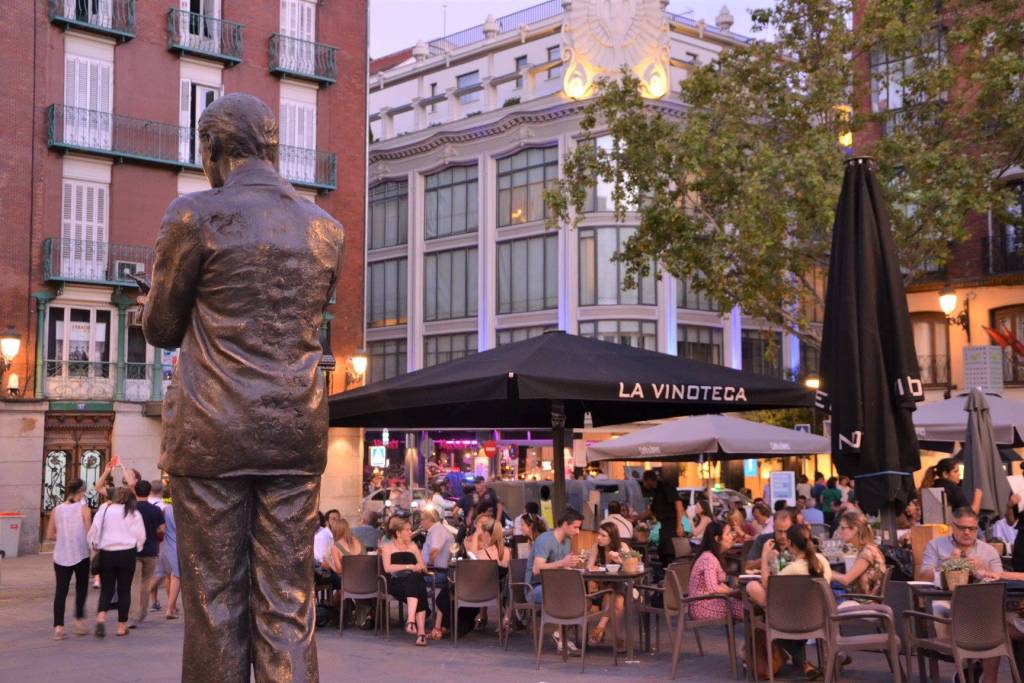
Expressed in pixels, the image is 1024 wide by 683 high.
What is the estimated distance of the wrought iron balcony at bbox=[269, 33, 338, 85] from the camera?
1329 inches

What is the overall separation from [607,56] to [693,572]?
1577 inches

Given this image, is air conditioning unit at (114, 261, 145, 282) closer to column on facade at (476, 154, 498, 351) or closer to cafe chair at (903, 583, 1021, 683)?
column on facade at (476, 154, 498, 351)

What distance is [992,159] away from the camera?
2300 centimetres

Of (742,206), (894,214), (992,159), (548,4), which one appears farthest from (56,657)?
(548,4)

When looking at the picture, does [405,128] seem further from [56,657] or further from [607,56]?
[56,657]

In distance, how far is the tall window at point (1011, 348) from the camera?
34062mm

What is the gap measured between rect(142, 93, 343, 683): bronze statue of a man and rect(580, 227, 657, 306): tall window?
42915mm

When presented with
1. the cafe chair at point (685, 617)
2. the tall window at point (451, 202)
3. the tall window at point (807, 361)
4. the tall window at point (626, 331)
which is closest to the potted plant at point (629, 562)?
the cafe chair at point (685, 617)

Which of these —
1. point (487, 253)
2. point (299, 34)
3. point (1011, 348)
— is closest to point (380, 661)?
point (299, 34)

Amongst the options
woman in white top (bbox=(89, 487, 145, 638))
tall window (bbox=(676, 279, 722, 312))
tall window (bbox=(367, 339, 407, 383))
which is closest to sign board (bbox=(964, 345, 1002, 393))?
woman in white top (bbox=(89, 487, 145, 638))

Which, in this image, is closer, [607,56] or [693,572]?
[693,572]

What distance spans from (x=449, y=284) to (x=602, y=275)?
8472 mm

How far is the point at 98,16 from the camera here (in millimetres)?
30406

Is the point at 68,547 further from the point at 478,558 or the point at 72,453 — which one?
the point at 72,453
